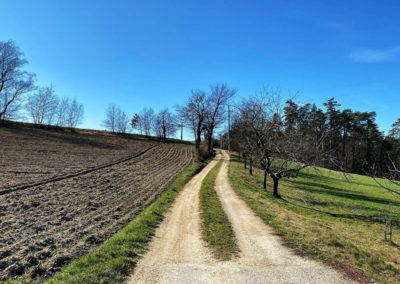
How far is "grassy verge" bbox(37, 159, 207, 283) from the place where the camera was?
5453 mm

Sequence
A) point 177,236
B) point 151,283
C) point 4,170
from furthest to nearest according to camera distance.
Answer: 1. point 4,170
2. point 177,236
3. point 151,283

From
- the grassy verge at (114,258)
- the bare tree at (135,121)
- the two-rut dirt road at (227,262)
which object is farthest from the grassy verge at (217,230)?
the bare tree at (135,121)

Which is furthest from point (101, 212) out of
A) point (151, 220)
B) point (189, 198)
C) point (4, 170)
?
point (4, 170)

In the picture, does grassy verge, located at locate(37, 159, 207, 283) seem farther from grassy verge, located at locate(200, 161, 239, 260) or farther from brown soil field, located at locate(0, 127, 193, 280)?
grassy verge, located at locate(200, 161, 239, 260)

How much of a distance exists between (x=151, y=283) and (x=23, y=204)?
9413 millimetres

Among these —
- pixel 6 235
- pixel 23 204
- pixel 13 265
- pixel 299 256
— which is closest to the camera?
pixel 13 265

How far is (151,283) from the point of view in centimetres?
544

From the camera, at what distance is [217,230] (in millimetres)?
9242

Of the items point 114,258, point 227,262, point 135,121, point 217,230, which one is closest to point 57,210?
point 114,258

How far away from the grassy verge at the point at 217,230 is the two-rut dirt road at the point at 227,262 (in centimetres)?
26

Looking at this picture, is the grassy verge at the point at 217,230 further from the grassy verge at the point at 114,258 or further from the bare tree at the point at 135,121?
the bare tree at the point at 135,121

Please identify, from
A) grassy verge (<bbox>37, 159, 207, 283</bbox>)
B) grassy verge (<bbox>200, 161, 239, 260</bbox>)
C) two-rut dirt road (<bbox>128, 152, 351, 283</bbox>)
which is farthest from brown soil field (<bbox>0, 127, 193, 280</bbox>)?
grassy verge (<bbox>200, 161, 239, 260</bbox>)

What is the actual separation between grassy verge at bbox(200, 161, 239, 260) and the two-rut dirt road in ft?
0.86

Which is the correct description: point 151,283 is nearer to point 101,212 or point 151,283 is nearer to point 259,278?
point 259,278
